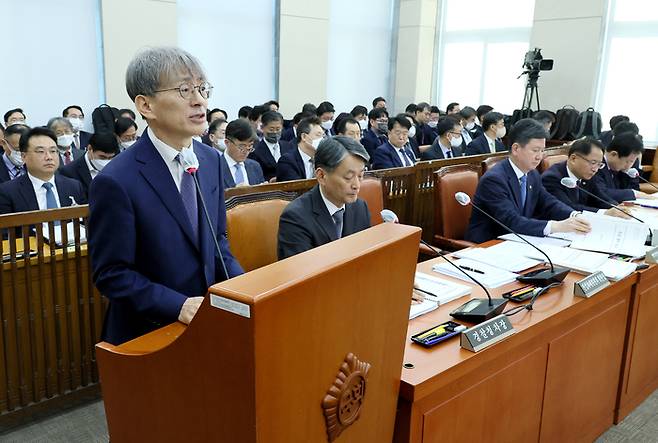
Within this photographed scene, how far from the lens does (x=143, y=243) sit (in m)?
1.23

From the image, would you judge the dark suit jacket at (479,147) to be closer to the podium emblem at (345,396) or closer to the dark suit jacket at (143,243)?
the dark suit jacket at (143,243)

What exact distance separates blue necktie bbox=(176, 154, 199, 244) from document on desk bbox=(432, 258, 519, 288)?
1.05m

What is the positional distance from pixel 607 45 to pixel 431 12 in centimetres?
314

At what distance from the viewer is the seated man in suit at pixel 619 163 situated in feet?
11.9

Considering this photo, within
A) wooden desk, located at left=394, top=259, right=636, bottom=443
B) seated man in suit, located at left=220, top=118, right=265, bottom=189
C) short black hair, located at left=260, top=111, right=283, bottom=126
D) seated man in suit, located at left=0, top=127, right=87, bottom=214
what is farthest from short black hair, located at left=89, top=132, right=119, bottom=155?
wooden desk, located at left=394, top=259, right=636, bottom=443

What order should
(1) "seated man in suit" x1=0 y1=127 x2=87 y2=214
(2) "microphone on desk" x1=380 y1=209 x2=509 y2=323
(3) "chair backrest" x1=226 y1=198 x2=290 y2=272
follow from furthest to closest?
1. (1) "seated man in suit" x1=0 y1=127 x2=87 y2=214
2. (3) "chair backrest" x1=226 y1=198 x2=290 y2=272
3. (2) "microphone on desk" x1=380 y1=209 x2=509 y2=323

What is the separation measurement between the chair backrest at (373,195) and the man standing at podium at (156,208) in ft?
4.79

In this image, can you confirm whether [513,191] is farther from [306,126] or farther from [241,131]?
[306,126]

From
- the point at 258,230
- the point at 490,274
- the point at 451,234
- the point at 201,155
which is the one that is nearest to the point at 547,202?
Answer: the point at 451,234

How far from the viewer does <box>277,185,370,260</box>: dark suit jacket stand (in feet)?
6.59

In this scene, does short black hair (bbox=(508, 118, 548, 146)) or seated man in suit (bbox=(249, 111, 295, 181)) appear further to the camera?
seated man in suit (bbox=(249, 111, 295, 181))

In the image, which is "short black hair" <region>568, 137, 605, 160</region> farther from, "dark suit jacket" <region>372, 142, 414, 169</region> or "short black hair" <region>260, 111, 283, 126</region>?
"short black hair" <region>260, 111, 283, 126</region>

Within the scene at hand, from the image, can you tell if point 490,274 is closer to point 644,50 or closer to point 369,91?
point 644,50

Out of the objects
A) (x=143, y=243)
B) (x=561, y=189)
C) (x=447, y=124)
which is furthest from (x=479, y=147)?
(x=143, y=243)
